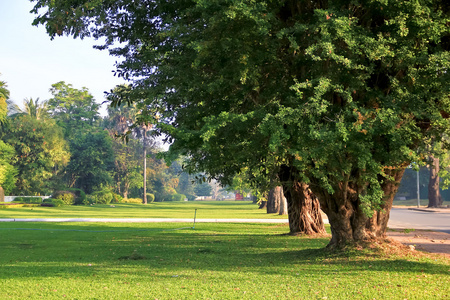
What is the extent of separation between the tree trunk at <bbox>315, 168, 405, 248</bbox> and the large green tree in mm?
28

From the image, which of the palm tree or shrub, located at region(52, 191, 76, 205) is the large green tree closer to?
the palm tree

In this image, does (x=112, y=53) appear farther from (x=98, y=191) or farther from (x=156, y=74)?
(x=98, y=191)

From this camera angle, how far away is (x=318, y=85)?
9711 mm

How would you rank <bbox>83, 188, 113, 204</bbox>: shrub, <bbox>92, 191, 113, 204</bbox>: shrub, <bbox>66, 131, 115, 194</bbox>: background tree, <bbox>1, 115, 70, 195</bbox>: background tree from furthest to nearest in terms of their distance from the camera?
<bbox>66, 131, 115, 194</bbox>: background tree → <bbox>92, 191, 113, 204</bbox>: shrub → <bbox>83, 188, 113, 204</bbox>: shrub → <bbox>1, 115, 70, 195</bbox>: background tree

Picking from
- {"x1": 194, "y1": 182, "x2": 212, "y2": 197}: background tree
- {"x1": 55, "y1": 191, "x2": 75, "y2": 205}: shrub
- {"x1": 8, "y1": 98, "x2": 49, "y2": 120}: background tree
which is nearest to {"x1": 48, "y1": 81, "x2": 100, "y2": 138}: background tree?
{"x1": 8, "y1": 98, "x2": 49, "y2": 120}: background tree

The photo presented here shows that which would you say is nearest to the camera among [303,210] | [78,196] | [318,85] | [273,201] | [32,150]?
[318,85]

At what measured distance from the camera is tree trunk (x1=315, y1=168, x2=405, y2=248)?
12266mm

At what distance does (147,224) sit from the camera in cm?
2598

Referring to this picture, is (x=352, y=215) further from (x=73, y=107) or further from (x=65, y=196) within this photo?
(x=73, y=107)

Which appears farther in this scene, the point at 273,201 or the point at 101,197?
the point at 101,197

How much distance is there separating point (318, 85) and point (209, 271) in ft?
14.9

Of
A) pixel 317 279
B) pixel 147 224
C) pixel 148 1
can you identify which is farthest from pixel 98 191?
pixel 317 279

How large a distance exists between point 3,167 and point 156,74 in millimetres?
38188

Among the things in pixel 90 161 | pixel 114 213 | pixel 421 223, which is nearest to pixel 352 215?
pixel 421 223
